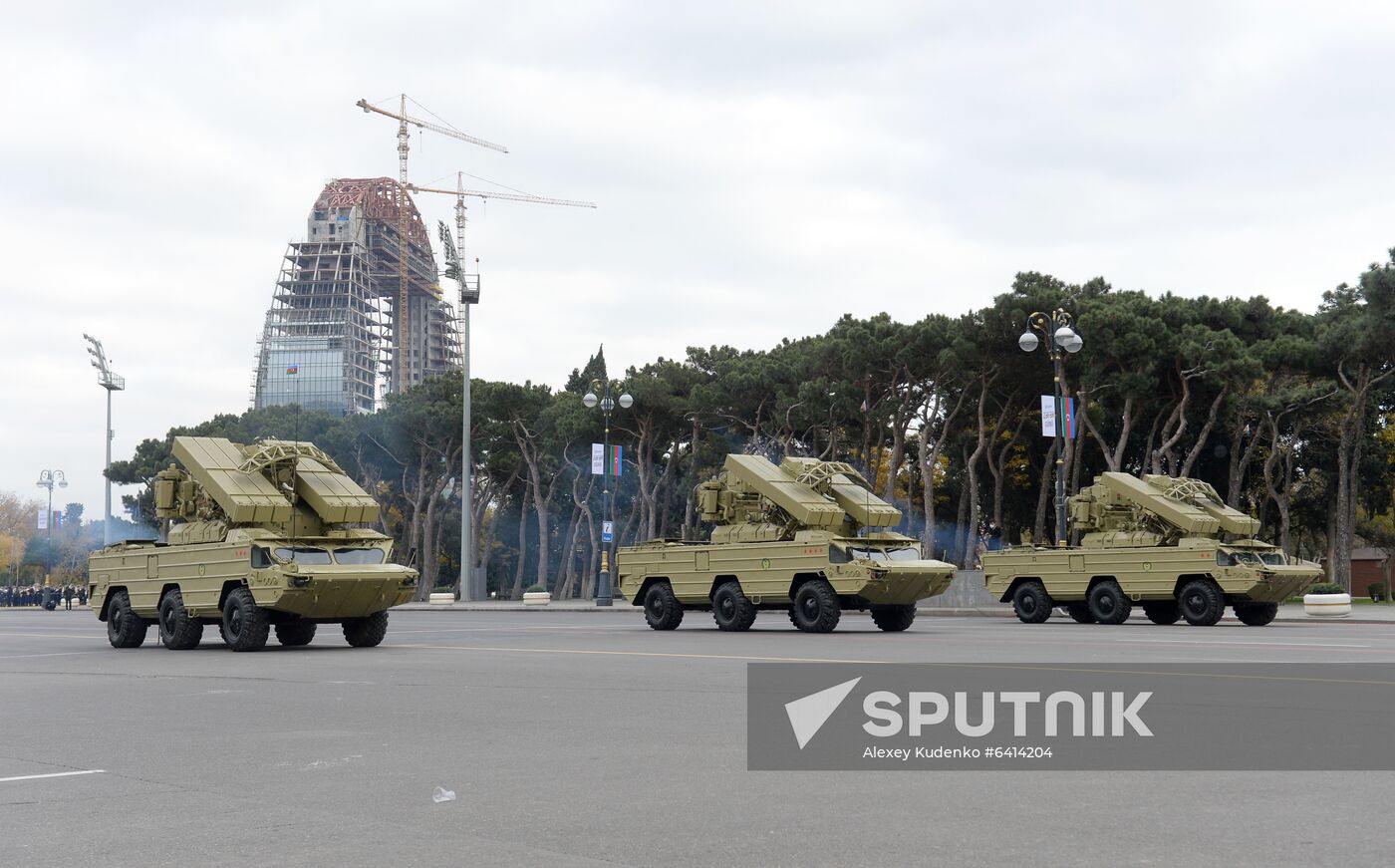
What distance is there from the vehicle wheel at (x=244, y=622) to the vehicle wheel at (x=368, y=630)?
1.63 metres

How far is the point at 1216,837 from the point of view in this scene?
6.53 metres

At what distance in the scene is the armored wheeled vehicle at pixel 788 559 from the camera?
2636 cm

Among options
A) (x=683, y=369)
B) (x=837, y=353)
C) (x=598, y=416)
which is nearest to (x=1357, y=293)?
(x=837, y=353)

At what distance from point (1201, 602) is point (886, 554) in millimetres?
7772

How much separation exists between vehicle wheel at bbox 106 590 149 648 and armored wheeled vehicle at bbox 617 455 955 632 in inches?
396

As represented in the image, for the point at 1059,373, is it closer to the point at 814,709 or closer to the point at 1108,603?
the point at 1108,603

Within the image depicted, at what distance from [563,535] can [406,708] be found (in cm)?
7462

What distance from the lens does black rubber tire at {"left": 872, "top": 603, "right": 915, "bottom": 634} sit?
27484 millimetres

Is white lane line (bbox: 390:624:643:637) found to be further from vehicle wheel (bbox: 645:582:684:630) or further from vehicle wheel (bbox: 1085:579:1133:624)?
vehicle wheel (bbox: 1085:579:1133:624)

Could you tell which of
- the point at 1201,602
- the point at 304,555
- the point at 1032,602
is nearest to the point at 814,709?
the point at 304,555

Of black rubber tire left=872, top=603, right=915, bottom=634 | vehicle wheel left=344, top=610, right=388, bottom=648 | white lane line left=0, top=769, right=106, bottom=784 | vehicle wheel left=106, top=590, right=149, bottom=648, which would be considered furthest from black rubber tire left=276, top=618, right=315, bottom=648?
white lane line left=0, top=769, right=106, bottom=784

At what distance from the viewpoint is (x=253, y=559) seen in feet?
72.5

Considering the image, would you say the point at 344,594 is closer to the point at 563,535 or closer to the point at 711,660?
the point at 711,660

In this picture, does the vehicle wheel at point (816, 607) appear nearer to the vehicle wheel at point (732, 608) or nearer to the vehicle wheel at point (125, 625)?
the vehicle wheel at point (732, 608)
